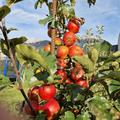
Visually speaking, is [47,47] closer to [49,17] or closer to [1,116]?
[49,17]

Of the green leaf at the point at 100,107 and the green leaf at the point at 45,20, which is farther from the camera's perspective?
the green leaf at the point at 45,20

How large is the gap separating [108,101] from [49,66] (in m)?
0.32

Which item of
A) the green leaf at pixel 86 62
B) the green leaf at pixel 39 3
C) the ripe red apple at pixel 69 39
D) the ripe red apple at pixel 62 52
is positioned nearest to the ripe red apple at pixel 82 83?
the green leaf at pixel 86 62

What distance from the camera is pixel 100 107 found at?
1.73m

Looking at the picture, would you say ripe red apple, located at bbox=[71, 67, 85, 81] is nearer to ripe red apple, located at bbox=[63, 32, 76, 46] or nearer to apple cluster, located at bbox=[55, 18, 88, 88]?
apple cluster, located at bbox=[55, 18, 88, 88]

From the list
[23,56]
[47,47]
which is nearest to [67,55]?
[47,47]

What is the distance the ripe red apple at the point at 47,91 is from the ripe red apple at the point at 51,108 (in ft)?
0.08

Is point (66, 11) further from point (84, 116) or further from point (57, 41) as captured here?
point (84, 116)

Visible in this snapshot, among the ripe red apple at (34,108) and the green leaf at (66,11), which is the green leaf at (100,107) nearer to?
the ripe red apple at (34,108)

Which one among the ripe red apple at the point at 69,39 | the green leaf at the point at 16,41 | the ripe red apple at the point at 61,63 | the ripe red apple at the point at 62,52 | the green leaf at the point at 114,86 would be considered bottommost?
the green leaf at the point at 114,86

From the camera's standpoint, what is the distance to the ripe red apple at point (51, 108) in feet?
5.63

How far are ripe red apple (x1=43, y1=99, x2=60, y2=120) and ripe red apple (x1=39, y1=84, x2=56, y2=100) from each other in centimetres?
3

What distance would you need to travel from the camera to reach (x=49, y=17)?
2326 mm

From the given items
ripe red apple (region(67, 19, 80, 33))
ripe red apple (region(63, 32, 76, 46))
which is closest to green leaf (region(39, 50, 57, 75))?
ripe red apple (region(63, 32, 76, 46))
